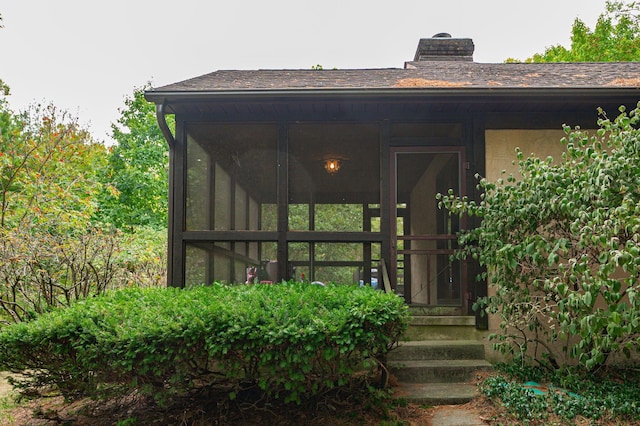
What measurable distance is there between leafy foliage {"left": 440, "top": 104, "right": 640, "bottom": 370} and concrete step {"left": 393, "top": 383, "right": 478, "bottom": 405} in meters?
0.64

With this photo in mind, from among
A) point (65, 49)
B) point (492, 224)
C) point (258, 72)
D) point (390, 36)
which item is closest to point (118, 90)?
point (65, 49)

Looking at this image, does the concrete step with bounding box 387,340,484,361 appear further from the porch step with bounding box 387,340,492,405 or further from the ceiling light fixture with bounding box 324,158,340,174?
→ the ceiling light fixture with bounding box 324,158,340,174

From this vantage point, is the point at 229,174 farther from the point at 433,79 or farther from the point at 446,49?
the point at 446,49

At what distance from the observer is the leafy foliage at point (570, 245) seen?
10.9 feet

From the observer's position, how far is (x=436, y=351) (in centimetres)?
477

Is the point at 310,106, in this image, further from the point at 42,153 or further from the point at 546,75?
the point at 42,153

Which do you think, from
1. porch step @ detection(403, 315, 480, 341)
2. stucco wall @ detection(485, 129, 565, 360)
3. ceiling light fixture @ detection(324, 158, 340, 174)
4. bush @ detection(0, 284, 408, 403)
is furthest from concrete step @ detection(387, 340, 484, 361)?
ceiling light fixture @ detection(324, 158, 340, 174)

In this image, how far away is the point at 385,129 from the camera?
5348 millimetres

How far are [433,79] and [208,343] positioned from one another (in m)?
4.09

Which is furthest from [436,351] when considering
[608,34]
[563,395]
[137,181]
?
[608,34]

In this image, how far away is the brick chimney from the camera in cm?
867

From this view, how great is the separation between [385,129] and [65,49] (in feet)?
63.4

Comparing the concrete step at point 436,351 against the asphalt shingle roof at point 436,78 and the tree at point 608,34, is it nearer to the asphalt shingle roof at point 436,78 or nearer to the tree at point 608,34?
the asphalt shingle roof at point 436,78

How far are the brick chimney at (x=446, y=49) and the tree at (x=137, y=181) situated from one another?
11827 millimetres
